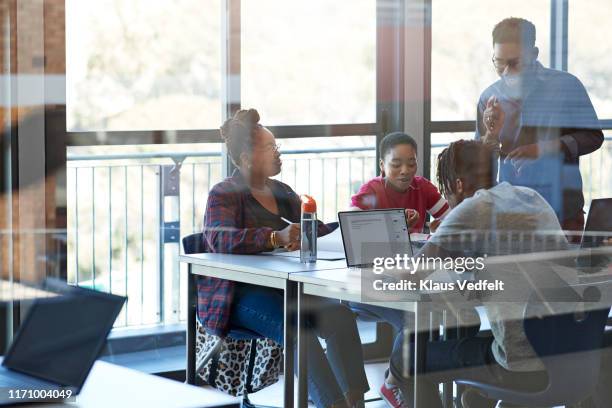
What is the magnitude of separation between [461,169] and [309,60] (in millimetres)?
1500

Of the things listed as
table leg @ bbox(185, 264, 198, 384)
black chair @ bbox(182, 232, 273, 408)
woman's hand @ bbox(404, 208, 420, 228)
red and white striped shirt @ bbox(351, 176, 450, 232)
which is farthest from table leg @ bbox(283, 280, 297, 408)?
red and white striped shirt @ bbox(351, 176, 450, 232)

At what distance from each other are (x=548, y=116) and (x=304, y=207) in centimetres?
174

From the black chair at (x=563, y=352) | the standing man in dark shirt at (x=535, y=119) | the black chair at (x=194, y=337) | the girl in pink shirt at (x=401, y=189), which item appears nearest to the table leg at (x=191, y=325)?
the black chair at (x=194, y=337)

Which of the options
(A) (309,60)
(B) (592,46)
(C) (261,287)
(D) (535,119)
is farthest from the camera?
(B) (592,46)

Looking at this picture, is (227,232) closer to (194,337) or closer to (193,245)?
(193,245)

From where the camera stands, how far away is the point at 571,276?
9.25ft

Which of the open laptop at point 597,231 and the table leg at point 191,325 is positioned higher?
the open laptop at point 597,231

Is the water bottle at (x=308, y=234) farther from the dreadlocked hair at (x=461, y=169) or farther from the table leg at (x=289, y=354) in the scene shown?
the dreadlocked hair at (x=461, y=169)

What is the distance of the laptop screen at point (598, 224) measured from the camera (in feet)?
10.6

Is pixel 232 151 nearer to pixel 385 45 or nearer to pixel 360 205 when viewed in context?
pixel 360 205

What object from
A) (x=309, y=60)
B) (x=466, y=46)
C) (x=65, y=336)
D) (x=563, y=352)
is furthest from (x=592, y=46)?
(x=65, y=336)

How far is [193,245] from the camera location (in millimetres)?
3209

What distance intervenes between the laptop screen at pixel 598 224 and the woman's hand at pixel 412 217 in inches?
22.0

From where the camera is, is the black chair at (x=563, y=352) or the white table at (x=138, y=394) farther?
the black chair at (x=563, y=352)
